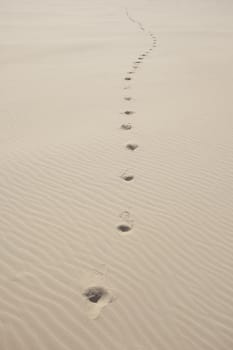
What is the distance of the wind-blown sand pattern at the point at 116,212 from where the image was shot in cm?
296

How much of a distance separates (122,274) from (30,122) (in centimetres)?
420

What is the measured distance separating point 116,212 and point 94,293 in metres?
1.23

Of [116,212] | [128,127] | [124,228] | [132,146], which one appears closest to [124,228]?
[124,228]

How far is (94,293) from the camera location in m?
3.18

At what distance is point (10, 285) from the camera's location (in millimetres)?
3229

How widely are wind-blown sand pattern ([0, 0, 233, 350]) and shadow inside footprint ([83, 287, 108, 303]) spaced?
0.01 meters

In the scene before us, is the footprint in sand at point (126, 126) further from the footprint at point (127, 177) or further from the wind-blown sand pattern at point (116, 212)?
the footprint at point (127, 177)

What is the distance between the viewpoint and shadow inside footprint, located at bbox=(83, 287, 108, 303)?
10.3 ft

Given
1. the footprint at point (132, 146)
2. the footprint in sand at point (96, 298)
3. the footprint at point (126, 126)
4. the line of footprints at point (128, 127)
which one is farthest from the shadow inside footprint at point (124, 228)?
the footprint at point (126, 126)

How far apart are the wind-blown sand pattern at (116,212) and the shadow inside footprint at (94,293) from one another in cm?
1

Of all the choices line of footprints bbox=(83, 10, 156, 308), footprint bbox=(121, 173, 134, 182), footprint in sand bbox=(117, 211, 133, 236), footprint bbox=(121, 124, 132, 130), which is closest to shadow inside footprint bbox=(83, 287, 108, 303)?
line of footprints bbox=(83, 10, 156, 308)

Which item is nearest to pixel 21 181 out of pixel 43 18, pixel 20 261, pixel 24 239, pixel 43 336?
pixel 24 239

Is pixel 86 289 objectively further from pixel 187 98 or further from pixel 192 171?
pixel 187 98

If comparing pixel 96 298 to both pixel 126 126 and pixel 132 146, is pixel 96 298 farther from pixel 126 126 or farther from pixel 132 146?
pixel 126 126
